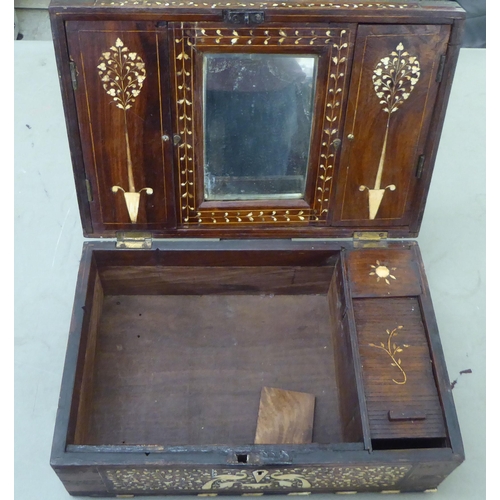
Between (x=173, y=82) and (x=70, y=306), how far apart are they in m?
0.77

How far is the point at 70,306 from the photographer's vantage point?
2199 millimetres

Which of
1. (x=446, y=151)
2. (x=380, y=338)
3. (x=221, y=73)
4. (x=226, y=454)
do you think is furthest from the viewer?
(x=446, y=151)

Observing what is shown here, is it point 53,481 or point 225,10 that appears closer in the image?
point 225,10

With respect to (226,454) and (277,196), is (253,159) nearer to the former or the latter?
(277,196)

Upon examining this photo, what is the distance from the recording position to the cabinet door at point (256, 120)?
69.1 inches

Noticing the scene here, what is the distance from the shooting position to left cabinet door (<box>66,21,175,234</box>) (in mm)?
1728

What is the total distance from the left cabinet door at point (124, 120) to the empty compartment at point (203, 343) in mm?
134

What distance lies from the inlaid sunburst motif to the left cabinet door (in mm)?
556

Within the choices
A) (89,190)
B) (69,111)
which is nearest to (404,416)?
(89,190)

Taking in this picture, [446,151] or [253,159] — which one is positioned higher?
[253,159]

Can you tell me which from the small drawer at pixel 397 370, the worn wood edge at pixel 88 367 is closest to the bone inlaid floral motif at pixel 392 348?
the small drawer at pixel 397 370

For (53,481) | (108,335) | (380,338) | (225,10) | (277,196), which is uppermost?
(225,10)

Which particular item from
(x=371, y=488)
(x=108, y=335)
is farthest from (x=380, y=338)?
(x=108, y=335)

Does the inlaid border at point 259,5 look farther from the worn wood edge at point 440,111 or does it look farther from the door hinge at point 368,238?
the door hinge at point 368,238
